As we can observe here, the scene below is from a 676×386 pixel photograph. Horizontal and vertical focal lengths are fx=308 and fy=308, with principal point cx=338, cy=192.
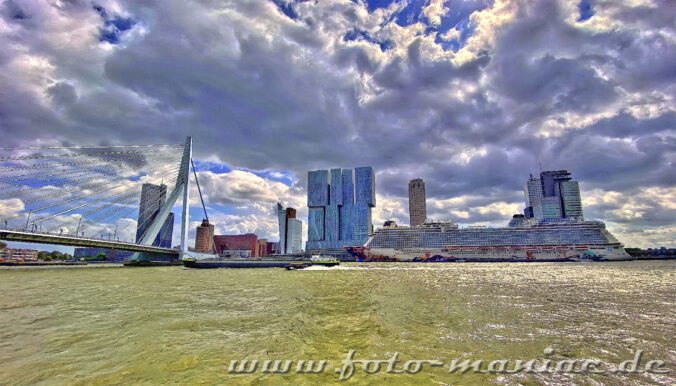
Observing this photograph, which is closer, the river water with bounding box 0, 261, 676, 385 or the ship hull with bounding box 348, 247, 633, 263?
the river water with bounding box 0, 261, 676, 385

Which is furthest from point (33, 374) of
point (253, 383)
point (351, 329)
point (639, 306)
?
point (639, 306)

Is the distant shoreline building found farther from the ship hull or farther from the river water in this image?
the river water

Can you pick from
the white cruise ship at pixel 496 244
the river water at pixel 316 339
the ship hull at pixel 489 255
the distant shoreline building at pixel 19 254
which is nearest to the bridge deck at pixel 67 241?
the river water at pixel 316 339

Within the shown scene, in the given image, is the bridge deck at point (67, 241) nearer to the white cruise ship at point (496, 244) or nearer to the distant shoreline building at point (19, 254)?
the white cruise ship at point (496, 244)

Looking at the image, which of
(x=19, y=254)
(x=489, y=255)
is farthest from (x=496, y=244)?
(x=19, y=254)

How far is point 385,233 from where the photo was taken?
12631 cm

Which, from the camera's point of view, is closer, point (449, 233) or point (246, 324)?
point (246, 324)

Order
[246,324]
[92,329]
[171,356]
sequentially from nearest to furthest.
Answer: [171,356]
[92,329]
[246,324]

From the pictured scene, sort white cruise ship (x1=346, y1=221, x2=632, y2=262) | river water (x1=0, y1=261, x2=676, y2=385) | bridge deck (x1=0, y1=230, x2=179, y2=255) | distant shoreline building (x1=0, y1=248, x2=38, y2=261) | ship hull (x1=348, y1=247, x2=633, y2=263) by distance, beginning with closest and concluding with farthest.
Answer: river water (x1=0, y1=261, x2=676, y2=385), bridge deck (x1=0, y1=230, x2=179, y2=255), ship hull (x1=348, y1=247, x2=633, y2=263), white cruise ship (x1=346, y1=221, x2=632, y2=262), distant shoreline building (x1=0, y1=248, x2=38, y2=261)

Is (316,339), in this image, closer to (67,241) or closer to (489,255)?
(67,241)

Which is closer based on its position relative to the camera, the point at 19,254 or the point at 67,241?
the point at 67,241

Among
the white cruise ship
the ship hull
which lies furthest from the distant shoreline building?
the ship hull

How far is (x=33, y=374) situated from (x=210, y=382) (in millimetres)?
4091

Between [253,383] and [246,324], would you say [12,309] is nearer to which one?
[246,324]
